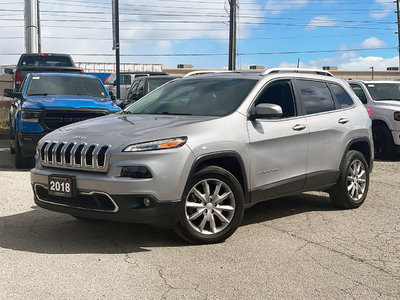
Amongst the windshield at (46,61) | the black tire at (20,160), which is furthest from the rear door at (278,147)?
the windshield at (46,61)

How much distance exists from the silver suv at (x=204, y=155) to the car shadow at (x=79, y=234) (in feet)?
1.11

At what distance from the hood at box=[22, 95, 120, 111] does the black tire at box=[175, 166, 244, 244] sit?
17.5ft

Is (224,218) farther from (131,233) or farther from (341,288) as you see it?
(341,288)

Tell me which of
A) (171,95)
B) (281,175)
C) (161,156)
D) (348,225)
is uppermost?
(171,95)

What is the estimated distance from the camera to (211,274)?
4.06m

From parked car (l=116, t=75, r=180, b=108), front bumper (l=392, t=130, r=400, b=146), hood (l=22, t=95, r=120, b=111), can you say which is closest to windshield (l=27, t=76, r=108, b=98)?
hood (l=22, t=95, r=120, b=111)

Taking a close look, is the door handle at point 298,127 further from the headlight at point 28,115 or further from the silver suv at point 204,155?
the headlight at point 28,115

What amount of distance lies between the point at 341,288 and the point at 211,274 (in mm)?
991

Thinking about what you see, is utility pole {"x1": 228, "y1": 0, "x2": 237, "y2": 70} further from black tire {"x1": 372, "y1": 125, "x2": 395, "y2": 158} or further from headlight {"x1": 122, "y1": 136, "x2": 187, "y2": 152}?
headlight {"x1": 122, "y1": 136, "x2": 187, "y2": 152}

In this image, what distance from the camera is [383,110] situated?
11781mm

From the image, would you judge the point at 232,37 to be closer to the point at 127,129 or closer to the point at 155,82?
the point at 155,82

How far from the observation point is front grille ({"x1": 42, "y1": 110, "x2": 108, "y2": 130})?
929 centimetres

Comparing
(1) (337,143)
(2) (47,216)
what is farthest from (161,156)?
(1) (337,143)

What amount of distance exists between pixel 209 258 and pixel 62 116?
5.83 metres
